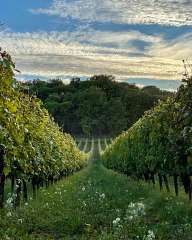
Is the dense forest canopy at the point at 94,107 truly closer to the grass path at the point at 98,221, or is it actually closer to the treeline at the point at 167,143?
the treeline at the point at 167,143

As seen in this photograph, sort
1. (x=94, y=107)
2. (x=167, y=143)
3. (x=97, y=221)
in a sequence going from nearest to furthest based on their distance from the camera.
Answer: (x=97, y=221) → (x=167, y=143) → (x=94, y=107)

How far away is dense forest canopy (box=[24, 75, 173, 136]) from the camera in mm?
153000

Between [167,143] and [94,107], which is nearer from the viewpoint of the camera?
[167,143]

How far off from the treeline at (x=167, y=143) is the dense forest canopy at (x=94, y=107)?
120348 millimetres

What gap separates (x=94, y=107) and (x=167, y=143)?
142 meters

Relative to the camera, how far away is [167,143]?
741 inches

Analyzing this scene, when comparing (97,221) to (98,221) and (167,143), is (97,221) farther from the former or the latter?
(167,143)

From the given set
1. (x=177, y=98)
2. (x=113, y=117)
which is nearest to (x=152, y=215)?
(x=177, y=98)

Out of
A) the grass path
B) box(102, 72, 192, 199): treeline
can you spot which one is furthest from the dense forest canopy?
the grass path

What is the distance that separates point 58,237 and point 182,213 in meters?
3.64

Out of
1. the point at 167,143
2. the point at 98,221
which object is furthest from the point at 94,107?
the point at 98,221

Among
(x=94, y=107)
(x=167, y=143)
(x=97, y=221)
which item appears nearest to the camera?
(x=97, y=221)

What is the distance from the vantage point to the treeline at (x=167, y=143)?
1314 centimetres

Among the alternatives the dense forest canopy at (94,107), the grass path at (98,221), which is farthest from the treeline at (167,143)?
the dense forest canopy at (94,107)
